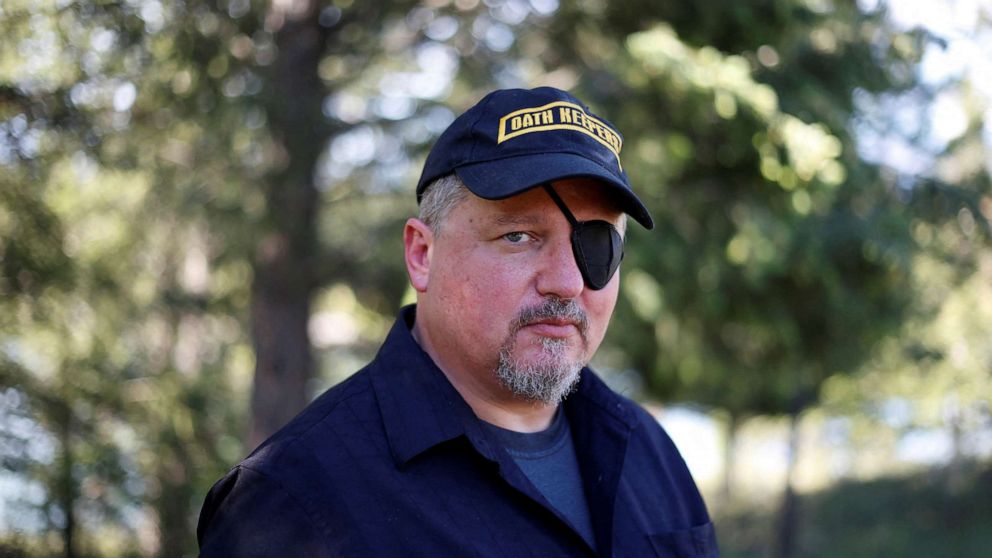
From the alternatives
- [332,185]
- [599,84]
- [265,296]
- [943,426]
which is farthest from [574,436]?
[943,426]

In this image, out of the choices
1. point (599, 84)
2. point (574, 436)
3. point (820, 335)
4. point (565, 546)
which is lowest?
point (565, 546)

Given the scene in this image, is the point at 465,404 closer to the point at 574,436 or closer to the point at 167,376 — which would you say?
the point at 574,436

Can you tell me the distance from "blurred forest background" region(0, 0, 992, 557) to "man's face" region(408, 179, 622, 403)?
2.67m

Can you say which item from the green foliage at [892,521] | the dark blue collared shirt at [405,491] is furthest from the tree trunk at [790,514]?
the dark blue collared shirt at [405,491]

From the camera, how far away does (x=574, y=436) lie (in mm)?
2279

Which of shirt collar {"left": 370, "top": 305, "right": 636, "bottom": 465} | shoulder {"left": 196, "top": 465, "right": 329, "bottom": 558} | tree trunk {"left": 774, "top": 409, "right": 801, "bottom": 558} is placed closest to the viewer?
shoulder {"left": 196, "top": 465, "right": 329, "bottom": 558}

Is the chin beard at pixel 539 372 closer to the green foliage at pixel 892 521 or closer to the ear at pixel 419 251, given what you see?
the ear at pixel 419 251

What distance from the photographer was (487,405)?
81.7 inches

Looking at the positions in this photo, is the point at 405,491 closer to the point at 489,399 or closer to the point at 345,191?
the point at 489,399

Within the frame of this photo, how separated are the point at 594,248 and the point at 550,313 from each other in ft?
0.62

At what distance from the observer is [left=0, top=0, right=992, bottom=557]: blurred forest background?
161 inches

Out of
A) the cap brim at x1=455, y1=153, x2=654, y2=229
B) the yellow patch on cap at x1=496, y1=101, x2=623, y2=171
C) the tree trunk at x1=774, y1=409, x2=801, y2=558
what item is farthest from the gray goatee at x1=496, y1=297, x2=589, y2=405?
the tree trunk at x1=774, y1=409, x2=801, y2=558

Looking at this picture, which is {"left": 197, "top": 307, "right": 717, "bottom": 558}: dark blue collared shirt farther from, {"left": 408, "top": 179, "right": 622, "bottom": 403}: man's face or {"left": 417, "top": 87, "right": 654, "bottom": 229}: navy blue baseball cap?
{"left": 417, "top": 87, "right": 654, "bottom": 229}: navy blue baseball cap

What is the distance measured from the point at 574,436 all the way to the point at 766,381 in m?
5.56
